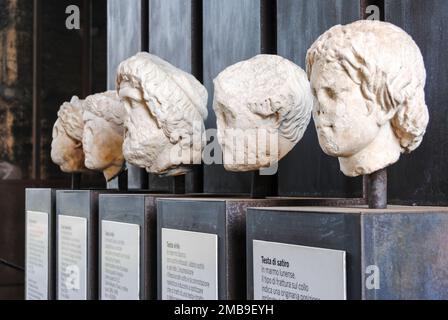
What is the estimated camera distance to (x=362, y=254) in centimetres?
296

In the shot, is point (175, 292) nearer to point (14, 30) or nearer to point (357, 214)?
point (357, 214)

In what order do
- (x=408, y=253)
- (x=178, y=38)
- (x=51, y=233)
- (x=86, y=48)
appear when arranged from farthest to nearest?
(x=86, y=48) < (x=178, y=38) < (x=51, y=233) < (x=408, y=253)

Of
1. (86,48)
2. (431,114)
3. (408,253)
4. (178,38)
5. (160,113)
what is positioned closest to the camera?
(408,253)

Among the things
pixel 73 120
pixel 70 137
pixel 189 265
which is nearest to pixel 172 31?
pixel 73 120

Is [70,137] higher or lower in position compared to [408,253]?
higher

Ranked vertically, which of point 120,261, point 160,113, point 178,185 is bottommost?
point 120,261

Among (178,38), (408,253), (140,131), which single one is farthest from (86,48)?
(408,253)

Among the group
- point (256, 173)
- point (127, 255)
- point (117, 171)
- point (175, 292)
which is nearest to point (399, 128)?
point (256, 173)

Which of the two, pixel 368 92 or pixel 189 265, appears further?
pixel 189 265

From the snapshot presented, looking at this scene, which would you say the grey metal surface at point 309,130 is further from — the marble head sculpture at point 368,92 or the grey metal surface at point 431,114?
the marble head sculpture at point 368,92

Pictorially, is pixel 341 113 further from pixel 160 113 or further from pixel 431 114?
pixel 160 113

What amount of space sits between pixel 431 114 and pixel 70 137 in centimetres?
362

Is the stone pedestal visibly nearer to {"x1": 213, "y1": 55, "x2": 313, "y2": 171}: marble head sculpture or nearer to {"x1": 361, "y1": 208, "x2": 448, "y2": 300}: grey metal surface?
{"x1": 361, "y1": 208, "x2": 448, "y2": 300}: grey metal surface

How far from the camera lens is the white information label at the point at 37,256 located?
672cm
